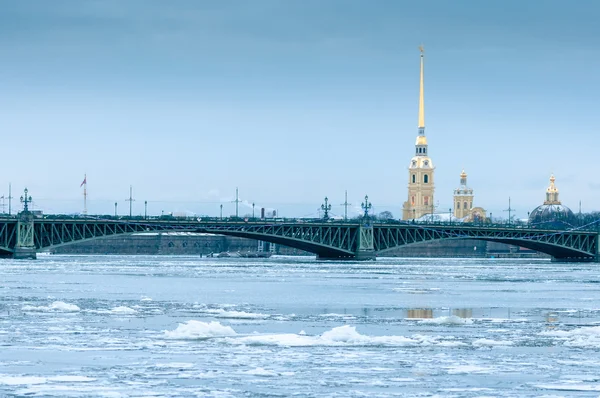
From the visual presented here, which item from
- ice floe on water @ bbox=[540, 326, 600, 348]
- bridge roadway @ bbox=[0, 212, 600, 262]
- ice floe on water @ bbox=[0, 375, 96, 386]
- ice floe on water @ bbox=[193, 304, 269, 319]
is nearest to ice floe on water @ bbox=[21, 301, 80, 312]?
ice floe on water @ bbox=[193, 304, 269, 319]

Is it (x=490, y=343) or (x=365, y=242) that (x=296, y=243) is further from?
(x=490, y=343)

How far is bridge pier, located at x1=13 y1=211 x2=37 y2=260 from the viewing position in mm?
145250

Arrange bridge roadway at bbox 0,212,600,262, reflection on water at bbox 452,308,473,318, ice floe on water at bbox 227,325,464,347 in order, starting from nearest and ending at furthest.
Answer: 1. ice floe on water at bbox 227,325,464,347
2. reflection on water at bbox 452,308,473,318
3. bridge roadway at bbox 0,212,600,262

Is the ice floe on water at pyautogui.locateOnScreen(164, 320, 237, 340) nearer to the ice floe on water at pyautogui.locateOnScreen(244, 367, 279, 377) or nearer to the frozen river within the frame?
the frozen river

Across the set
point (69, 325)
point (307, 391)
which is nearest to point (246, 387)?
point (307, 391)

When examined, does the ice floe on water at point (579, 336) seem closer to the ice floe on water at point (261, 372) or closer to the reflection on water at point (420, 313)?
the reflection on water at point (420, 313)

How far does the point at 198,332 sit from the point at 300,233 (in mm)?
122160

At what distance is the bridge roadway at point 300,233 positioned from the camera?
147750mm

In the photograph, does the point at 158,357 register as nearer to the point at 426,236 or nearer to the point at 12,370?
the point at 12,370

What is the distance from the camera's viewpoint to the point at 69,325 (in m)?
45.5

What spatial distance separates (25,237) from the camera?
147625 mm

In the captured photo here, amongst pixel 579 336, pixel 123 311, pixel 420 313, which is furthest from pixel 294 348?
pixel 420 313

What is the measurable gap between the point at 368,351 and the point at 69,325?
12.1 meters

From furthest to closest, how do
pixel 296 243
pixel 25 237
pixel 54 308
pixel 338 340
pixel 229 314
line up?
pixel 296 243 < pixel 25 237 < pixel 54 308 < pixel 229 314 < pixel 338 340
